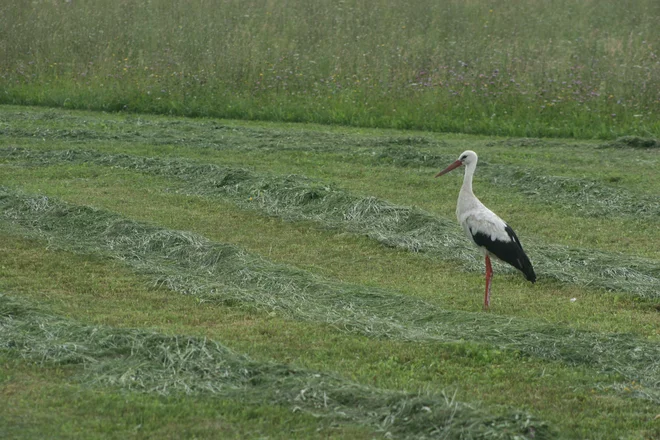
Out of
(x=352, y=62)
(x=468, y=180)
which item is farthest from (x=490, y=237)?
(x=352, y=62)

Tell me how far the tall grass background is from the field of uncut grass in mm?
2211

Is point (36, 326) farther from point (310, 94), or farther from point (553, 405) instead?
point (310, 94)

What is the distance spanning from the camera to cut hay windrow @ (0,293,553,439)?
5449mm

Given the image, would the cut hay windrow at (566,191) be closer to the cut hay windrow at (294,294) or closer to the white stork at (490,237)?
the white stork at (490,237)

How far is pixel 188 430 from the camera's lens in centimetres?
551

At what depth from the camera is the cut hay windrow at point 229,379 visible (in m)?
5.45

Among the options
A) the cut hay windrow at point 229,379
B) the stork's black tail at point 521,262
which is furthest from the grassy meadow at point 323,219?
the stork's black tail at point 521,262

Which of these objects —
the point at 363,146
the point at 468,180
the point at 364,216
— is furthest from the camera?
the point at 363,146

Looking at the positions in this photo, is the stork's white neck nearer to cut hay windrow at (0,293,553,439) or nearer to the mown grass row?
the mown grass row

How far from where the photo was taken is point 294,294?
27.2 feet

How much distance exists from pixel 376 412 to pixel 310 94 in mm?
13462

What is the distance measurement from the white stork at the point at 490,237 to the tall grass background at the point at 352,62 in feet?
26.4

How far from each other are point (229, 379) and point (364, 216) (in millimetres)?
5102

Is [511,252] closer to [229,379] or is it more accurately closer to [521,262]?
[521,262]
